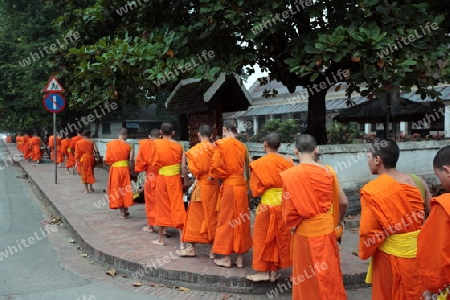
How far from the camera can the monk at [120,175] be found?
341 inches

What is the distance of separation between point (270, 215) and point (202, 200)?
4.00ft

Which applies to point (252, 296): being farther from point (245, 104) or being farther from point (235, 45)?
point (245, 104)

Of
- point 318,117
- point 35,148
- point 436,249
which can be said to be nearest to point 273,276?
point 436,249

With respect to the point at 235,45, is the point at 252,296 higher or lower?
lower

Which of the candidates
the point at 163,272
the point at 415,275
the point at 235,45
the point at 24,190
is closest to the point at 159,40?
the point at 235,45

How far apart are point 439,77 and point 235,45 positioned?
10.8ft

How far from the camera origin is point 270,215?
4.91m

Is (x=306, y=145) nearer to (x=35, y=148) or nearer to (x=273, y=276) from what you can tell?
(x=273, y=276)

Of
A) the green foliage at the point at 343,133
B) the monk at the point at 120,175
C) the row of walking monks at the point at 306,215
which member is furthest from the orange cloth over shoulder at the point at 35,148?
the row of walking monks at the point at 306,215

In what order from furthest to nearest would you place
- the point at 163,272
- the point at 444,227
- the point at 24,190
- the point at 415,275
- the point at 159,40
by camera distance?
the point at 24,190, the point at 159,40, the point at 163,272, the point at 415,275, the point at 444,227

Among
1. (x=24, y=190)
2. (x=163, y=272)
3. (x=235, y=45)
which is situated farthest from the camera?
(x=24, y=190)

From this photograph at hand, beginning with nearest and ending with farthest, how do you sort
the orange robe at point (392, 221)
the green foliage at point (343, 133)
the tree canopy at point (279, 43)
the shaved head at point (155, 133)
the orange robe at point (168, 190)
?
the orange robe at point (392, 221)
the tree canopy at point (279, 43)
the orange robe at point (168, 190)
the shaved head at point (155, 133)
the green foliage at point (343, 133)

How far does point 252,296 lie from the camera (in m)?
5.02

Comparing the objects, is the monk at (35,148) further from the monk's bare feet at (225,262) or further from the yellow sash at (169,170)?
the monk's bare feet at (225,262)
